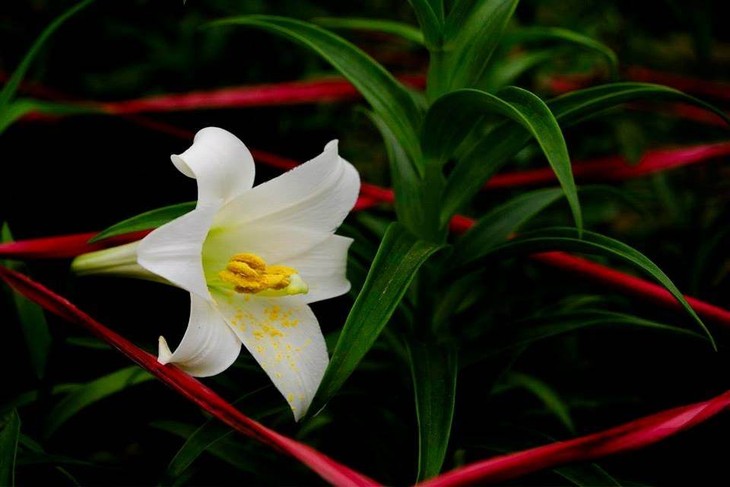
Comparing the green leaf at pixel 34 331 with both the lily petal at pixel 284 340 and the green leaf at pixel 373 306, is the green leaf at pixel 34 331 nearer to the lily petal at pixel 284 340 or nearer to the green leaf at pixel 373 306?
the lily petal at pixel 284 340

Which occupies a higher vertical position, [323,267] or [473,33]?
[473,33]

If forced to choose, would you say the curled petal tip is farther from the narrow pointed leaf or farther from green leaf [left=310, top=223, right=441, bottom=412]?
the narrow pointed leaf

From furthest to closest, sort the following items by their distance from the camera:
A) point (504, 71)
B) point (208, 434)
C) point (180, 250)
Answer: point (504, 71) → point (208, 434) → point (180, 250)

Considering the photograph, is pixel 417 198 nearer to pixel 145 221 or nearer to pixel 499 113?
pixel 499 113

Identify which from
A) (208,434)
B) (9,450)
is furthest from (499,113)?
(9,450)

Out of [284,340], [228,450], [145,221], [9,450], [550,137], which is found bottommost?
[228,450]

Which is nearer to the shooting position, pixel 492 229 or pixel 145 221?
pixel 145 221

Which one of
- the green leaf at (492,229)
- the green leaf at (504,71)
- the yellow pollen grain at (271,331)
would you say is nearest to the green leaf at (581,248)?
the green leaf at (492,229)

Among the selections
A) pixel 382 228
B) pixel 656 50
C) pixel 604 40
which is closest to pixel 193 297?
pixel 382 228

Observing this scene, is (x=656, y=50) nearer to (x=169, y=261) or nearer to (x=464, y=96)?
(x=464, y=96)
